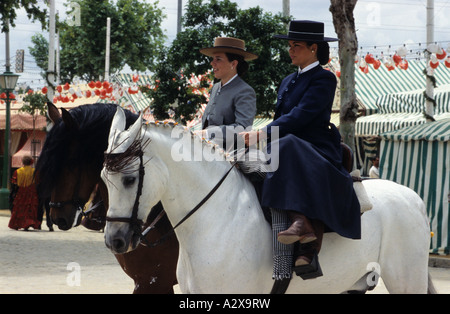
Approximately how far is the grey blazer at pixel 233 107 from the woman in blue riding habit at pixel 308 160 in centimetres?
35

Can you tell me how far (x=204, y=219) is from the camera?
4590 millimetres

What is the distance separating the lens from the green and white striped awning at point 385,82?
23667mm

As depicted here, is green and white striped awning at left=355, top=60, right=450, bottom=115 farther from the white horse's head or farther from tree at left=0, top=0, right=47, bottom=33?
the white horse's head

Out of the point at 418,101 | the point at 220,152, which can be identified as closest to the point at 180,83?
the point at 418,101

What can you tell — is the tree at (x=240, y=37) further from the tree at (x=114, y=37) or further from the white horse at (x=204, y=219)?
the tree at (x=114, y=37)

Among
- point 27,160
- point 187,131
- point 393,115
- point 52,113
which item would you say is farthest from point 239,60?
point 393,115

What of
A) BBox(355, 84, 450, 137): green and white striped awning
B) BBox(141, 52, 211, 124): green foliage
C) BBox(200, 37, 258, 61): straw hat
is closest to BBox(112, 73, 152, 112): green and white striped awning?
BBox(141, 52, 211, 124): green foliage

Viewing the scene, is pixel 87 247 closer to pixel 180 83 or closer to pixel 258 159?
pixel 180 83

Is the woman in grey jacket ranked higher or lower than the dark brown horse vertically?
higher

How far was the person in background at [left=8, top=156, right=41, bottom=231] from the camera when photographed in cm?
1940

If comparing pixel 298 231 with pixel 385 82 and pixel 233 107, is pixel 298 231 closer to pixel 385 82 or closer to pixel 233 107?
pixel 233 107

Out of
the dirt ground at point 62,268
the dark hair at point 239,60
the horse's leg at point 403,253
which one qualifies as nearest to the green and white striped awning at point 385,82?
the dirt ground at point 62,268

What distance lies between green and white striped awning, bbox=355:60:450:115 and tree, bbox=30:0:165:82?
19828 millimetres
